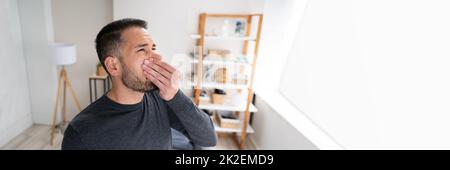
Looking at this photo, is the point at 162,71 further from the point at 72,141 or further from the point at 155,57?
the point at 72,141

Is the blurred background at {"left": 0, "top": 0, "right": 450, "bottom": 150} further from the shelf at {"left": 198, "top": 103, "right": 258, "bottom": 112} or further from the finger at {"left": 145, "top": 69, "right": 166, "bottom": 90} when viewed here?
the finger at {"left": 145, "top": 69, "right": 166, "bottom": 90}

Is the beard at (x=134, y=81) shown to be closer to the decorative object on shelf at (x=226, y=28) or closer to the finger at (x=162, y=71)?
the finger at (x=162, y=71)

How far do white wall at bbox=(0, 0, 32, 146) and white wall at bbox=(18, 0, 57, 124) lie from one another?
0.05m

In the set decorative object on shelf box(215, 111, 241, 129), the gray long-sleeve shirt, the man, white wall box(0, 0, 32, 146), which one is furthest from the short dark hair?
white wall box(0, 0, 32, 146)

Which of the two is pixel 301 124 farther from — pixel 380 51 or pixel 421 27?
pixel 421 27

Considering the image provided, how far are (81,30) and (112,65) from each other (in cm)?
115

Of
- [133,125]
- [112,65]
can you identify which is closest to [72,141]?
[133,125]

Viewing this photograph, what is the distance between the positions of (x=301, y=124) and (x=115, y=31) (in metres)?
1.59

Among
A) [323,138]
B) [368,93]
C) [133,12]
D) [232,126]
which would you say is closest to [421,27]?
[368,93]

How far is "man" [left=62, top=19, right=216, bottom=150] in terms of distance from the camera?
0.64 meters

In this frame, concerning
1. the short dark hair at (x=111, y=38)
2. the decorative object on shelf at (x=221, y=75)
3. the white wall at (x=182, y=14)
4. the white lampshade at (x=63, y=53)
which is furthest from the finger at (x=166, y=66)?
the white lampshade at (x=63, y=53)

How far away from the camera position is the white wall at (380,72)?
1.04 meters

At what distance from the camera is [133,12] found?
1504mm

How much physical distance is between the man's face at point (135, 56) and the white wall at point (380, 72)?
1.20 meters
